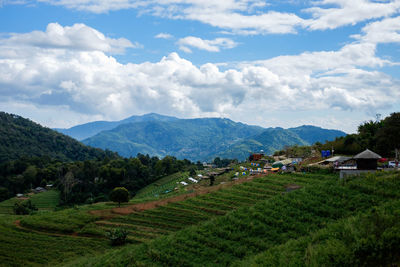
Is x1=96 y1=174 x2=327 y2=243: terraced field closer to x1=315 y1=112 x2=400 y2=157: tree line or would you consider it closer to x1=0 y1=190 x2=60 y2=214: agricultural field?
x1=315 y1=112 x2=400 y2=157: tree line

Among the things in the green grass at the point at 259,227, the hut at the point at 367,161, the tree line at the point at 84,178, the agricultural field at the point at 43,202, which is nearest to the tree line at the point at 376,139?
the hut at the point at 367,161

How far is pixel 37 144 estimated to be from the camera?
17912cm

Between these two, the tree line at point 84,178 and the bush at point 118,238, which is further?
the tree line at point 84,178

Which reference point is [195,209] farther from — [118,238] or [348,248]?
[348,248]

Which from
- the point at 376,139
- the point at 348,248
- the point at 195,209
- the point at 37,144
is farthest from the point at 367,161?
the point at 37,144

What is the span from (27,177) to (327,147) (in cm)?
9039

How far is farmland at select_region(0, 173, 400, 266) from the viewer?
63.8 ft

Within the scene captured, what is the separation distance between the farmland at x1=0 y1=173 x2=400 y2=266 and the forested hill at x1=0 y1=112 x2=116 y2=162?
140 metres

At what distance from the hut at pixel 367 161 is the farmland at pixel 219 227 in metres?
4.70

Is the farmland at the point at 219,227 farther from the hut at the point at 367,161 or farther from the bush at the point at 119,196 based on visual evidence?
the hut at the point at 367,161

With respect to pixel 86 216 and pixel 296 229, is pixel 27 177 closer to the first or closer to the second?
pixel 86 216

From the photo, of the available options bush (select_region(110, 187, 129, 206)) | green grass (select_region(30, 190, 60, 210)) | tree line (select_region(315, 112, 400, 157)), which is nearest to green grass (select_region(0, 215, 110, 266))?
bush (select_region(110, 187, 129, 206))

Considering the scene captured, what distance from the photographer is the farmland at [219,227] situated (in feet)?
63.8

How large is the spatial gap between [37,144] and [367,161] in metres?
180
